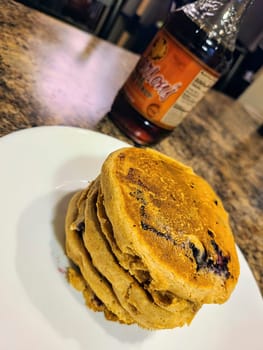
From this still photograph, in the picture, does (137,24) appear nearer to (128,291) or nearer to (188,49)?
(188,49)

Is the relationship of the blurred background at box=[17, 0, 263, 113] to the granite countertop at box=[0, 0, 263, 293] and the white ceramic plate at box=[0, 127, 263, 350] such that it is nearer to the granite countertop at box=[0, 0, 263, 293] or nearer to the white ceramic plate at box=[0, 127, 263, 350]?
the granite countertop at box=[0, 0, 263, 293]

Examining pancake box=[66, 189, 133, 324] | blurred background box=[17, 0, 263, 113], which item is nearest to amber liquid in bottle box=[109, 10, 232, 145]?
pancake box=[66, 189, 133, 324]

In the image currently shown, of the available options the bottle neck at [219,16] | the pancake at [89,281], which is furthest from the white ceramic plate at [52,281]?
the bottle neck at [219,16]

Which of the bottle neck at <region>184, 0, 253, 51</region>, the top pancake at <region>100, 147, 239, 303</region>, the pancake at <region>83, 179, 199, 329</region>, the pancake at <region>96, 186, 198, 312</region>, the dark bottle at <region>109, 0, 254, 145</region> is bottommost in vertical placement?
the pancake at <region>83, 179, 199, 329</region>

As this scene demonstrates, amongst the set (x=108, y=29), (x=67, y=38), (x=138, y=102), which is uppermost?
(x=138, y=102)

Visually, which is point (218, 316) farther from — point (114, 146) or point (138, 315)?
point (114, 146)

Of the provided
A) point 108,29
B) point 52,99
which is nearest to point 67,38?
point 52,99

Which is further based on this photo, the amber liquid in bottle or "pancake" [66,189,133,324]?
the amber liquid in bottle
